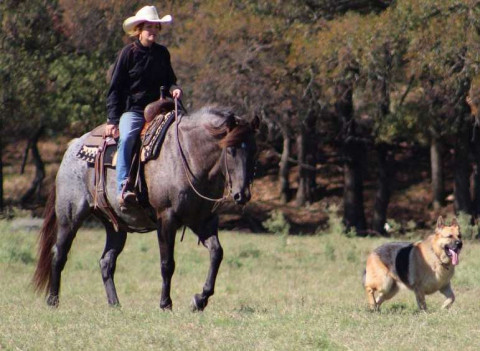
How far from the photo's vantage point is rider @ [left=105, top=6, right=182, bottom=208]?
10906mm

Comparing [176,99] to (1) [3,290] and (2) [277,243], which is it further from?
(2) [277,243]

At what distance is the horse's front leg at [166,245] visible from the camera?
1060cm

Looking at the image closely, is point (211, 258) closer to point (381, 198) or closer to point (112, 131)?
point (112, 131)

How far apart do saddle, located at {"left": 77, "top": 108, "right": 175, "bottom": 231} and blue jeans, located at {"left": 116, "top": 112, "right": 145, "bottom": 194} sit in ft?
0.19

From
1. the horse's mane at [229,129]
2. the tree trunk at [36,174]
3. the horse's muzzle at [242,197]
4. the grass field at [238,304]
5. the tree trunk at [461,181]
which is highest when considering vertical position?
the horse's mane at [229,129]

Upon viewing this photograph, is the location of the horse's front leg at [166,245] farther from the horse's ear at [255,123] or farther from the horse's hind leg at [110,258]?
the horse's hind leg at [110,258]

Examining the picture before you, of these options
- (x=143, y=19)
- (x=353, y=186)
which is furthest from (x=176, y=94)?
(x=353, y=186)

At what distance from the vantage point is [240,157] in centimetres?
1013

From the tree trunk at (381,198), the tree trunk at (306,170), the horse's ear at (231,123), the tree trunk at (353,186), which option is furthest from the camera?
the tree trunk at (306,170)

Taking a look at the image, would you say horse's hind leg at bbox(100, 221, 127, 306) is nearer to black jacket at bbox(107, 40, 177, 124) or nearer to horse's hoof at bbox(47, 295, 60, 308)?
horse's hoof at bbox(47, 295, 60, 308)

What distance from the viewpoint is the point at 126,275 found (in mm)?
18266

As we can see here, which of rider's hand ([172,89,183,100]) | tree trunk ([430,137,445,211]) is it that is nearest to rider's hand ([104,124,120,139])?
rider's hand ([172,89,183,100])

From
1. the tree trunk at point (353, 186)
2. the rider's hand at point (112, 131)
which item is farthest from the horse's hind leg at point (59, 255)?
the tree trunk at point (353, 186)

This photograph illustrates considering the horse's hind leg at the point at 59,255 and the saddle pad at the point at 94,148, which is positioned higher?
the saddle pad at the point at 94,148
